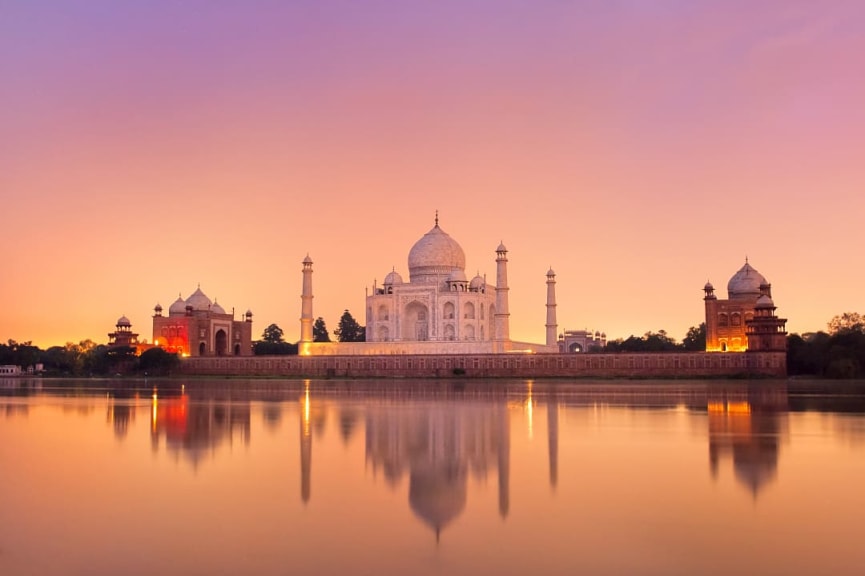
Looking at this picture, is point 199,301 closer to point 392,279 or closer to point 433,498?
point 392,279

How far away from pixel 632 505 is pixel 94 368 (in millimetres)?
48276

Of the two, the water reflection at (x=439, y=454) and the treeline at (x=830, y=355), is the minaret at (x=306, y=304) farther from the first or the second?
the water reflection at (x=439, y=454)

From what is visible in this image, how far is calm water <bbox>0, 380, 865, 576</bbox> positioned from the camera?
210 inches

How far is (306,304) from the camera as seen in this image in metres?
49.8

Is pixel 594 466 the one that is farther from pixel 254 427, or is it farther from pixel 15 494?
pixel 254 427

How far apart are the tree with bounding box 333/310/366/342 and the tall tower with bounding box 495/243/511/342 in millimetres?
24034

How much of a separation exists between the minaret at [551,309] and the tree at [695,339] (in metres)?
10.2

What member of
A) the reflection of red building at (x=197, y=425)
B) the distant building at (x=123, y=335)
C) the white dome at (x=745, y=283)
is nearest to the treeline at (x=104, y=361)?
the distant building at (x=123, y=335)

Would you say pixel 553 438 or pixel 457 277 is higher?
pixel 457 277

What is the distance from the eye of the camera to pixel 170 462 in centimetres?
960

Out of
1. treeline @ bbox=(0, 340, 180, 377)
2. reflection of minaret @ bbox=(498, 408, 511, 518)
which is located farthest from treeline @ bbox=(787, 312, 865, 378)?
treeline @ bbox=(0, 340, 180, 377)

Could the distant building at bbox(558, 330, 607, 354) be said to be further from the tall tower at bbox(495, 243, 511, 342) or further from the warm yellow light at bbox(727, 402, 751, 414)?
the warm yellow light at bbox(727, 402, 751, 414)

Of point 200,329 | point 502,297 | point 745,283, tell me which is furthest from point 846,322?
point 200,329

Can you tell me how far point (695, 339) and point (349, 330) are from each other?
27.9 metres
